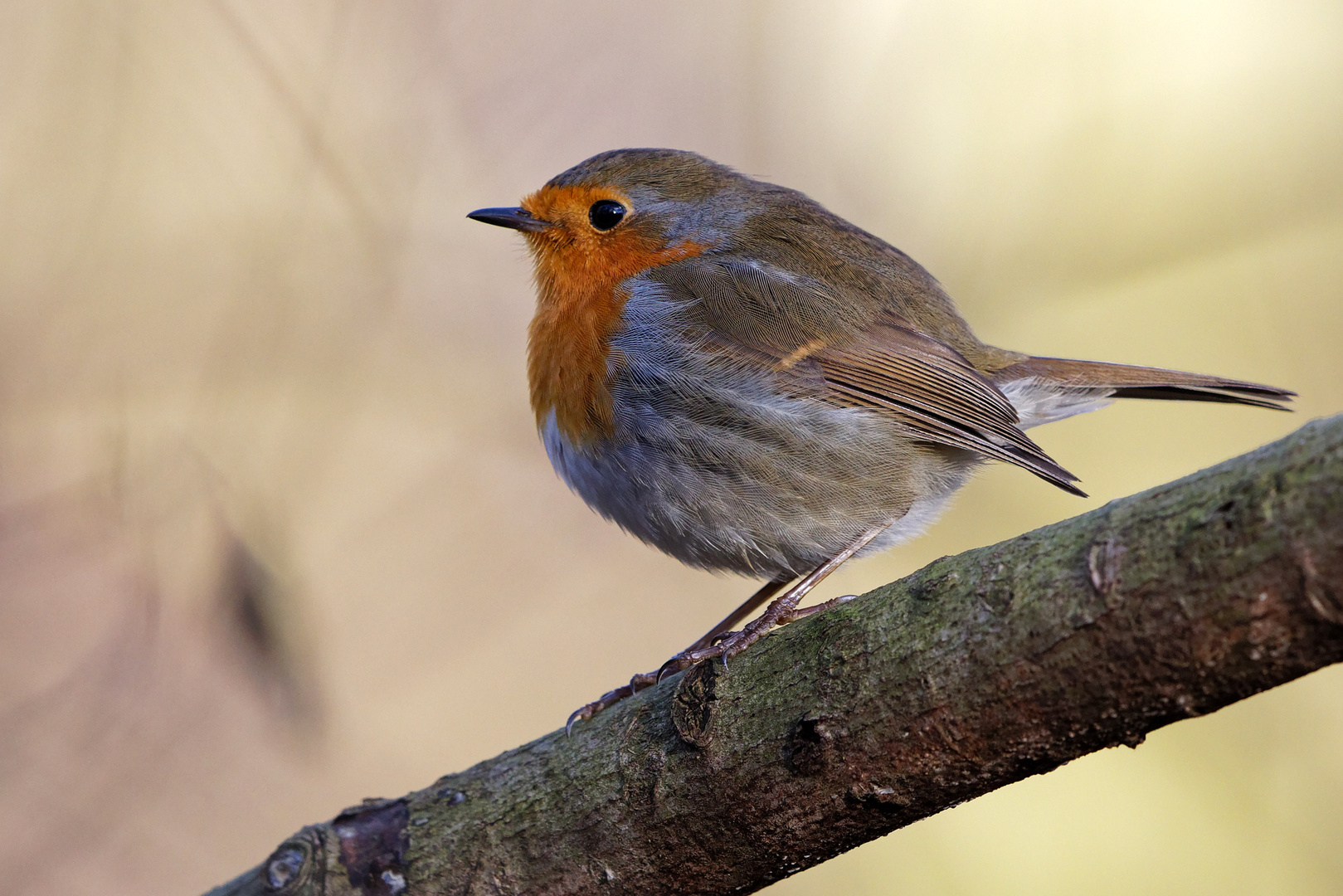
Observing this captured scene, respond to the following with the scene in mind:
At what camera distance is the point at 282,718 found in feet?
9.71

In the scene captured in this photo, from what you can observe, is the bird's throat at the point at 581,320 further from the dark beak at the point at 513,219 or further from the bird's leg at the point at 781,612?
the bird's leg at the point at 781,612

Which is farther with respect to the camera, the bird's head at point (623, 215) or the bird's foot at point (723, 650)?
the bird's head at point (623, 215)

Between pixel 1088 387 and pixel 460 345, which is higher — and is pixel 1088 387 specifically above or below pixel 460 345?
below

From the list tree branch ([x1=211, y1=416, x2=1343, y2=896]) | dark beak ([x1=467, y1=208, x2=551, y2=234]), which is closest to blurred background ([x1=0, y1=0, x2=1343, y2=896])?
dark beak ([x1=467, y1=208, x2=551, y2=234])

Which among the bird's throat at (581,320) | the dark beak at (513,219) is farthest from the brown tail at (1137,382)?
the dark beak at (513,219)

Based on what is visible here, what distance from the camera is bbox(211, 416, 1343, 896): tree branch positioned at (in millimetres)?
1262

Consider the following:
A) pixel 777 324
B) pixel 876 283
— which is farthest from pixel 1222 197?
pixel 777 324

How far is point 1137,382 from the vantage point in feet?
10.5

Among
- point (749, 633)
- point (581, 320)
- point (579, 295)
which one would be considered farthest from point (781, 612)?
point (579, 295)

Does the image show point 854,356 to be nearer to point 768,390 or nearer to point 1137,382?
point 768,390

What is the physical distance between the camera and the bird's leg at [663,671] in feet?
8.75

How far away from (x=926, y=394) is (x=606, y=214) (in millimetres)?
1171

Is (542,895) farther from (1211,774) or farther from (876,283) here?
(1211,774)

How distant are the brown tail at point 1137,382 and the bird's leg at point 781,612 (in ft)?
2.60
